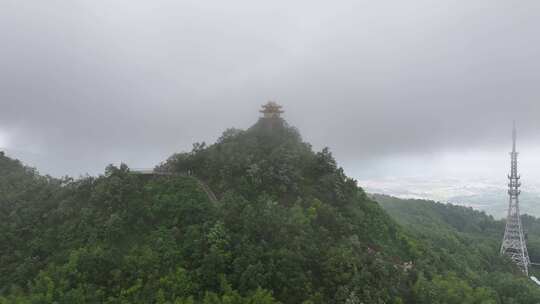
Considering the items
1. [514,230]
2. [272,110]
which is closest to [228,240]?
[272,110]

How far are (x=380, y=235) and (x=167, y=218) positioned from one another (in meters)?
18.5

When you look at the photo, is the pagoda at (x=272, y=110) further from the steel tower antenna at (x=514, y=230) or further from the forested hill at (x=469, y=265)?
the steel tower antenna at (x=514, y=230)

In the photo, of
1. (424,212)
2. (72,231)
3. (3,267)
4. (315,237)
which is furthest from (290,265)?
(424,212)

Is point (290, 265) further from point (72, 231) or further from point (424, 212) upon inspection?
point (424, 212)

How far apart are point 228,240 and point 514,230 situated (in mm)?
48588

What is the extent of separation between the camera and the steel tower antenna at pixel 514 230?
157ft

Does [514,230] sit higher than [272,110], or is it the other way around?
[272,110]

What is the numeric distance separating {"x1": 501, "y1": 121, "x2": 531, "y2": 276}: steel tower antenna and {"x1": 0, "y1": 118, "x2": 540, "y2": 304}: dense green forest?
18930 millimetres

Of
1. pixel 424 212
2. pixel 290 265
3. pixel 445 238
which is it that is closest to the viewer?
pixel 290 265

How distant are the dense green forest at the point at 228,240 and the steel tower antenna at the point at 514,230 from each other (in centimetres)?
1893

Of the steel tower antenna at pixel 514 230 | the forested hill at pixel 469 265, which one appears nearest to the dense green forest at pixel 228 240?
the forested hill at pixel 469 265

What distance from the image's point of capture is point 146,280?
22016 mm

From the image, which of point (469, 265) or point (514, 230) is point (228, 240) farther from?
point (514, 230)

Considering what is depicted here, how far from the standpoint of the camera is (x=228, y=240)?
77.6ft
